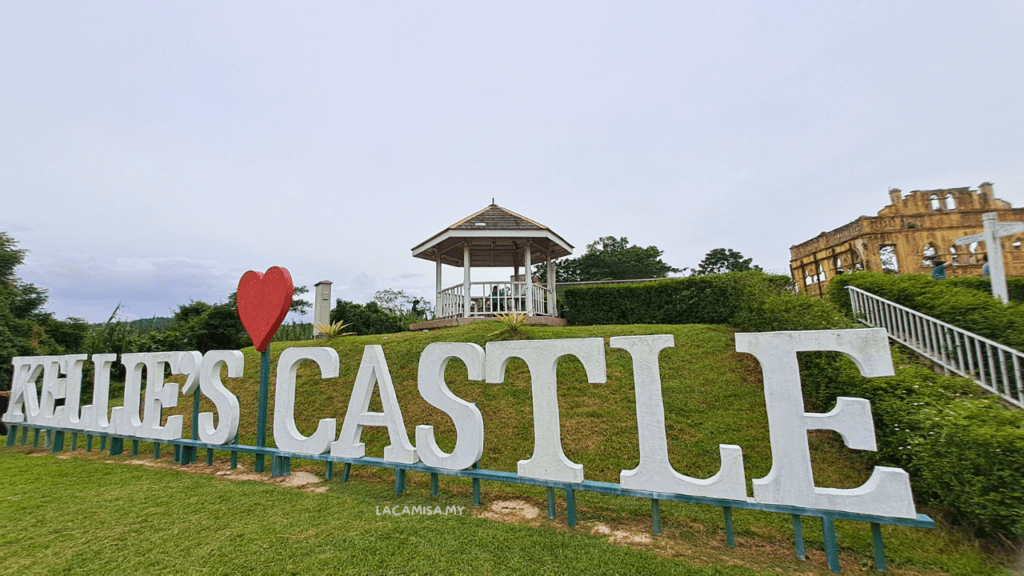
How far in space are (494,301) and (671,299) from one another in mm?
4778

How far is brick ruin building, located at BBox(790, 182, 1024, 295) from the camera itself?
1673cm

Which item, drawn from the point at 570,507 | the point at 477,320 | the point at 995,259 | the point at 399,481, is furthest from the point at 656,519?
the point at 477,320

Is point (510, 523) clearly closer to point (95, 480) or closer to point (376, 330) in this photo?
point (95, 480)

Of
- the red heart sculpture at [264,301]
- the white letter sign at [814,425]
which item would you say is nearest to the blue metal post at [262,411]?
the red heart sculpture at [264,301]

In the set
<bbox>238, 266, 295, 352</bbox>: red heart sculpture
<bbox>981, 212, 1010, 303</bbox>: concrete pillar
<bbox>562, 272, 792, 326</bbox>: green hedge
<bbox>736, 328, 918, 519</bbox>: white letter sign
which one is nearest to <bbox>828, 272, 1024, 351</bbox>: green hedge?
<bbox>981, 212, 1010, 303</bbox>: concrete pillar

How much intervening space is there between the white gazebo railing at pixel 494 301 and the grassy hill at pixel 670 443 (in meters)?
2.94

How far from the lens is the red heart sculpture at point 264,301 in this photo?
434 centimetres

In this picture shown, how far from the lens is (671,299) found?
33.9ft

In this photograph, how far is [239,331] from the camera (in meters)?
13.9

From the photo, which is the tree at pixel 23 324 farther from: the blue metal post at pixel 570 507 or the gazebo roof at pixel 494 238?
Result: the blue metal post at pixel 570 507

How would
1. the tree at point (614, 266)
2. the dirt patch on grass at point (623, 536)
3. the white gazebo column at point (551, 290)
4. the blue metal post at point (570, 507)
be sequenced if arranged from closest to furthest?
the dirt patch on grass at point (623, 536)
the blue metal post at point (570, 507)
the white gazebo column at point (551, 290)
the tree at point (614, 266)

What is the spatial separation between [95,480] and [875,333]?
6977mm

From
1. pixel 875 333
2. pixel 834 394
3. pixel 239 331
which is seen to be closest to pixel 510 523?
pixel 875 333

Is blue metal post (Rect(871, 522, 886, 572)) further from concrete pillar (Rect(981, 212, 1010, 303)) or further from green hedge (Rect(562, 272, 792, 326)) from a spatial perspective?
concrete pillar (Rect(981, 212, 1010, 303))
